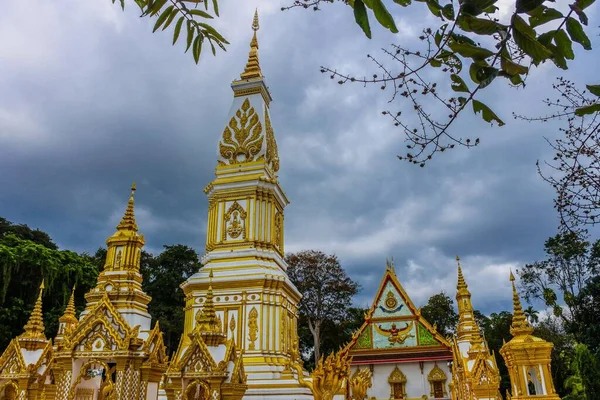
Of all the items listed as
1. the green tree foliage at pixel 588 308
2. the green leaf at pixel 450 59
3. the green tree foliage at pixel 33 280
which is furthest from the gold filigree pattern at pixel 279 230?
the green leaf at pixel 450 59

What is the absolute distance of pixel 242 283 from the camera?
61.6ft

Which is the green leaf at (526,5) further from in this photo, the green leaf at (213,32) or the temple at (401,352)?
the temple at (401,352)

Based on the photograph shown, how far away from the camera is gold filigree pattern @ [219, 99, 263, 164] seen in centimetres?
2239

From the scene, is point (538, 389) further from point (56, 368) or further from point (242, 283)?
point (56, 368)

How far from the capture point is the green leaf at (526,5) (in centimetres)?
213

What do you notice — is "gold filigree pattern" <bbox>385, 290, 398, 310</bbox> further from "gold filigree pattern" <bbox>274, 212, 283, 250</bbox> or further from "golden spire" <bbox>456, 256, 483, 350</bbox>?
"gold filigree pattern" <bbox>274, 212, 283, 250</bbox>

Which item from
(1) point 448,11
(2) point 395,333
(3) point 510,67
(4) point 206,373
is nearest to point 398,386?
(2) point 395,333

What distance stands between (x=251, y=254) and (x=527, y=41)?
18058 millimetres

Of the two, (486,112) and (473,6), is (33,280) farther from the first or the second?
(473,6)

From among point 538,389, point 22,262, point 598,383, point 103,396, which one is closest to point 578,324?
point 598,383

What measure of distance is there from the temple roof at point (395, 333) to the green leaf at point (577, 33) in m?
23.4

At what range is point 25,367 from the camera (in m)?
13.3

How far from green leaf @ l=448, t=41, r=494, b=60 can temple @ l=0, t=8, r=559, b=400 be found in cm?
1034

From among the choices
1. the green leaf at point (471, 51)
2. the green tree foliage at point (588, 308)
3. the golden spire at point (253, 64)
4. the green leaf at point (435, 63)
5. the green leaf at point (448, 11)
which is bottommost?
the green leaf at point (471, 51)
